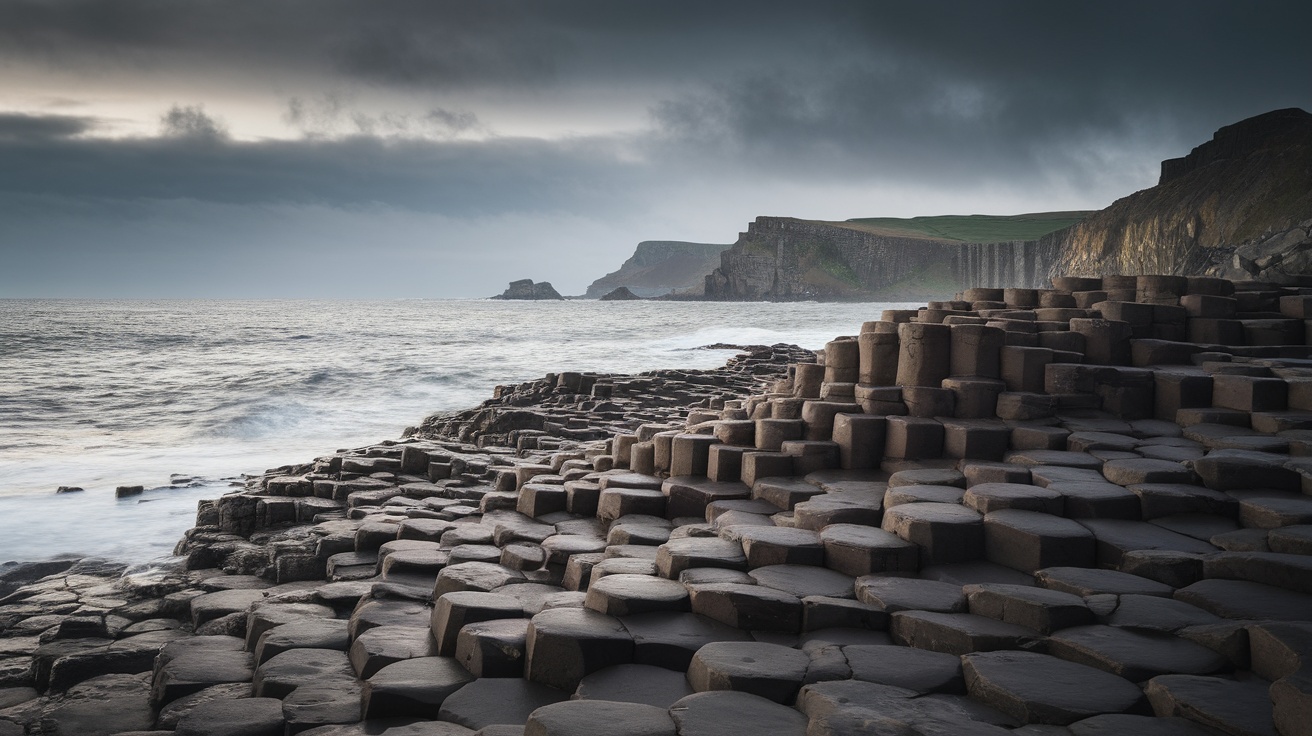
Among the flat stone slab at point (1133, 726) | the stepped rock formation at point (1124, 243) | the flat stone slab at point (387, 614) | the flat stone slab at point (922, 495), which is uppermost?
the stepped rock formation at point (1124, 243)

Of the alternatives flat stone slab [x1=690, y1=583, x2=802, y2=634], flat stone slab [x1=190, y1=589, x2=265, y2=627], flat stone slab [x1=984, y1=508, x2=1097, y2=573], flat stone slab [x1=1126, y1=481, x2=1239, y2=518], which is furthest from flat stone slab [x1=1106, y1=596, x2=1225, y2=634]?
flat stone slab [x1=190, y1=589, x2=265, y2=627]

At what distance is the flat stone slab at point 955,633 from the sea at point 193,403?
26.2ft

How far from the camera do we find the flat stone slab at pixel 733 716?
10.0 feet

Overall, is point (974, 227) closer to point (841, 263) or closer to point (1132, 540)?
point (841, 263)

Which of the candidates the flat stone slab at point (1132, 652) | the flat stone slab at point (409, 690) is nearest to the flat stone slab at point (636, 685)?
the flat stone slab at point (409, 690)

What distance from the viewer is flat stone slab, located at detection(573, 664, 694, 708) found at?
357 cm

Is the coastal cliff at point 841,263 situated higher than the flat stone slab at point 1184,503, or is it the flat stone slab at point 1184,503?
the coastal cliff at point 841,263

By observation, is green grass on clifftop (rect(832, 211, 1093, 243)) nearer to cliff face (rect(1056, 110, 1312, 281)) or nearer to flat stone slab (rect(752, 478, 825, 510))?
cliff face (rect(1056, 110, 1312, 281))

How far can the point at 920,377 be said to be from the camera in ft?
23.7

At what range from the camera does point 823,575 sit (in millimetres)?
4762

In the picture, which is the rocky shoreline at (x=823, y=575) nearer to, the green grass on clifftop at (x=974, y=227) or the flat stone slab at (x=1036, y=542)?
the flat stone slab at (x=1036, y=542)

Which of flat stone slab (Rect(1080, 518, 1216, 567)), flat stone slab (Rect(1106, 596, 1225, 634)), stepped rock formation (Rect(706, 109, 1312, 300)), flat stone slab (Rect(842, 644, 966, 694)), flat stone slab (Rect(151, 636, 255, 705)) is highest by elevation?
stepped rock formation (Rect(706, 109, 1312, 300))

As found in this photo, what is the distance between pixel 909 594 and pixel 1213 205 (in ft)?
211

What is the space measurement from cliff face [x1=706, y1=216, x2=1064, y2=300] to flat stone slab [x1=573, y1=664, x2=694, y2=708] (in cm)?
12980
